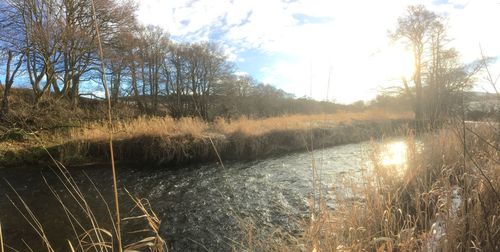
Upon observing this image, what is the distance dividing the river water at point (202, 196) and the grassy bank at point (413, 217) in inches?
12.2

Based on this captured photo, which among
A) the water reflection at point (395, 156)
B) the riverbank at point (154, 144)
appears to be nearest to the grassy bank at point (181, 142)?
the riverbank at point (154, 144)

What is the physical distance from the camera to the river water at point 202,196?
3922mm

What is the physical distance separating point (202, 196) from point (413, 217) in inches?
157

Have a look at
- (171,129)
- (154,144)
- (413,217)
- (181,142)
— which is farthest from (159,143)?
(413,217)

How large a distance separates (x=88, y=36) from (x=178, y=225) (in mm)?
11689

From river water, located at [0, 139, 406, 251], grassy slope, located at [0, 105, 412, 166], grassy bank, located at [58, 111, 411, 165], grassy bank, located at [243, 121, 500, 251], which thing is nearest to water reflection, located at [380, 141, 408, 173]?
river water, located at [0, 139, 406, 251]

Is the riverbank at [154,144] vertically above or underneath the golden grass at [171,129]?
underneath

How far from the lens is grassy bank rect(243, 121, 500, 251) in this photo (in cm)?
199

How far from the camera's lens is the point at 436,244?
79.3 inches

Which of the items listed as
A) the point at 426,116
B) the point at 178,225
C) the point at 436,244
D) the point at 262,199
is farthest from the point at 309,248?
the point at 426,116

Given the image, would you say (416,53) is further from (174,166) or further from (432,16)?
(174,166)

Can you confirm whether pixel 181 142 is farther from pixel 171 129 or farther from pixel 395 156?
pixel 395 156

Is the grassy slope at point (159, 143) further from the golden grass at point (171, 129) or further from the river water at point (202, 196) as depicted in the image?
the river water at point (202, 196)

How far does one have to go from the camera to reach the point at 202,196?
571cm
